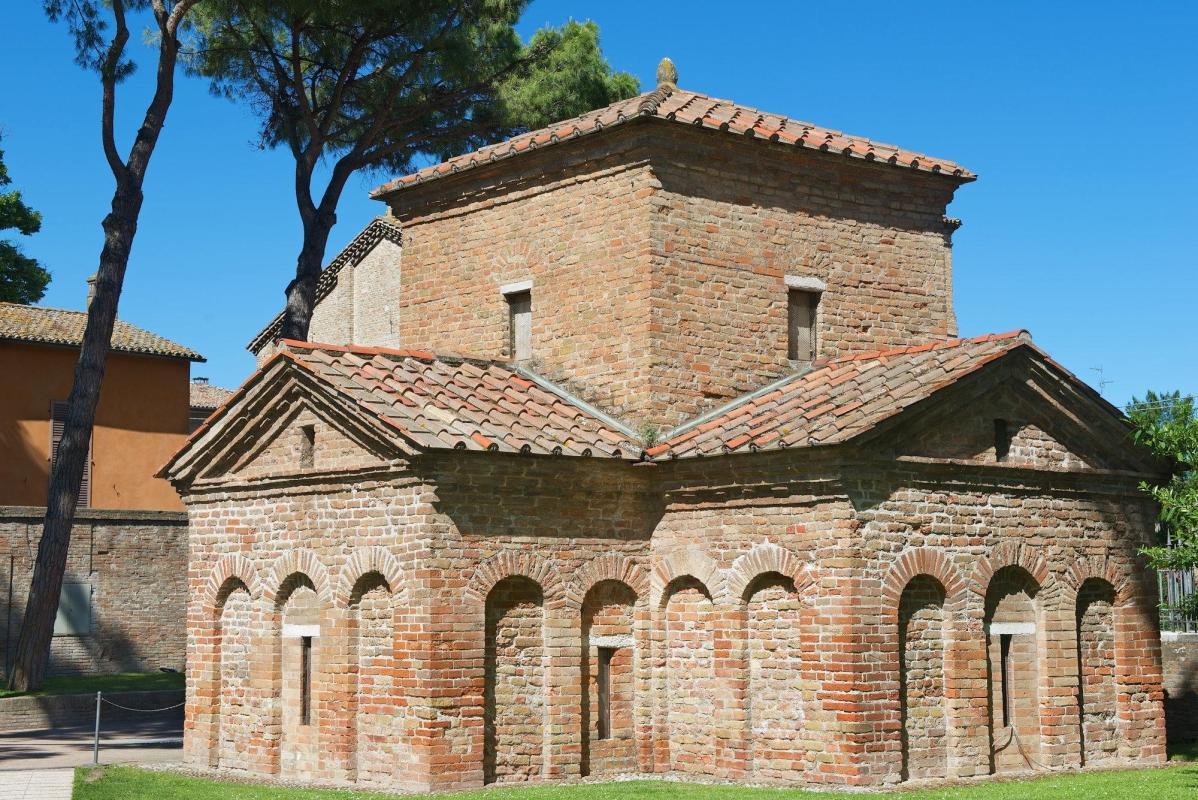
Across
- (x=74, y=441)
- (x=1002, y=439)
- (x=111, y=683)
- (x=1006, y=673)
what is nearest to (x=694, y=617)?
(x=1006, y=673)

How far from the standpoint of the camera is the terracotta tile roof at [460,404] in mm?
12562

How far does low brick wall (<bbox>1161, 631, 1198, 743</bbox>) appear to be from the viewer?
15672mm

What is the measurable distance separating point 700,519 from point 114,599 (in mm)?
17861

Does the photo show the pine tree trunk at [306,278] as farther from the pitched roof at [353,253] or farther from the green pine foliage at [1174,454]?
the green pine foliage at [1174,454]

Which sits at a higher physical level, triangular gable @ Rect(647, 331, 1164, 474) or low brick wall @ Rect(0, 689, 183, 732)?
triangular gable @ Rect(647, 331, 1164, 474)

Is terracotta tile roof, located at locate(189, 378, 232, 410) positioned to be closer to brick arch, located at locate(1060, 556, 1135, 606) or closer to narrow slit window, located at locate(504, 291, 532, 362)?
narrow slit window, located at locate(504, 291, 532, 362)

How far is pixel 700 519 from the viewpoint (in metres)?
13.3

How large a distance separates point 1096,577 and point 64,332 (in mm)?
23351

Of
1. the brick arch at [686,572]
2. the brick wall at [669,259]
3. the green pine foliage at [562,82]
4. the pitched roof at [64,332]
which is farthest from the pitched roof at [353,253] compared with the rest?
the brick arch at [686,572]

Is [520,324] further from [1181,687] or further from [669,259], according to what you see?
[1181,687]

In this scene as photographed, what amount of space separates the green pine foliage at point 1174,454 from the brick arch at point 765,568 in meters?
3.48

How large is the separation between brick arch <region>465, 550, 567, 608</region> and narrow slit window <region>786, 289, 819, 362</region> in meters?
4.13

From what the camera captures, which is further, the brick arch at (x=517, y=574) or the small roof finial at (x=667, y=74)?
the small roof finial at (x=667, y=74)

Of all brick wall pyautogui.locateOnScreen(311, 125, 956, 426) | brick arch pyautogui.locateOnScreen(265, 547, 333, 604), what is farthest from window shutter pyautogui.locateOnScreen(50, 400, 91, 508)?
brick arch pyautogui.locateOnScreen(265, 547, 333, 604)
